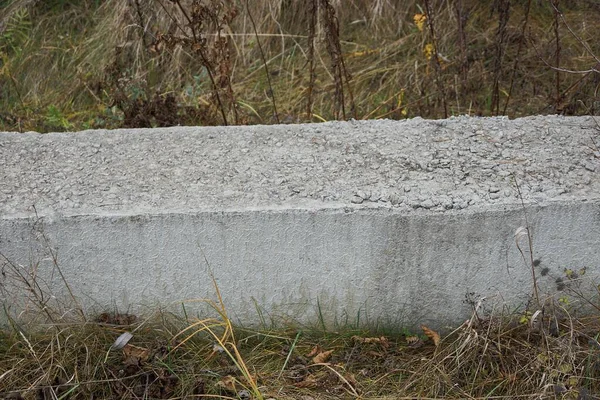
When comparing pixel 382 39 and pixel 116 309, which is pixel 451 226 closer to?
pixel 116 309

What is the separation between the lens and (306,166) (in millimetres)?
2396

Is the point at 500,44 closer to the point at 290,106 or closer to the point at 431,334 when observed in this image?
the point at 290,106

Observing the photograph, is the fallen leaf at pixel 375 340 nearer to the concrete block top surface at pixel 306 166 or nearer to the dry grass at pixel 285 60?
the concrete block top surface at pixel 306 166

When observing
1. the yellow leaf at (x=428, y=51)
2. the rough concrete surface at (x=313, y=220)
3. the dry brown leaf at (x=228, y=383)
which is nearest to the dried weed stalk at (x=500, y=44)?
Result: the yellow leaf at (x=428, y=51)

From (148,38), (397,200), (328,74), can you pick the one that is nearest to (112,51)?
(148,38)

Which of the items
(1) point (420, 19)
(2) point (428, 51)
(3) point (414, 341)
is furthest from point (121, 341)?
(1) point (420, 19)

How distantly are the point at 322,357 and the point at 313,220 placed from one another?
1.66ft

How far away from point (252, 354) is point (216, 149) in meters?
0.77

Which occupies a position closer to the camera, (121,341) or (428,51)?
(121,341)


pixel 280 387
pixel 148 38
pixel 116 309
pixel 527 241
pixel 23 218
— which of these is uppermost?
pixel 148 38

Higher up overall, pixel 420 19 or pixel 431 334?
pixel 420 19

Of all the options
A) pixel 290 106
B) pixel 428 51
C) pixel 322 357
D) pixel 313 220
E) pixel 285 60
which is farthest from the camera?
pixel 285 60

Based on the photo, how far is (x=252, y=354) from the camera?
2342 millimetres

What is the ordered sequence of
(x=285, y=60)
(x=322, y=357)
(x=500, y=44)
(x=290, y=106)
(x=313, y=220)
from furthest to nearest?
1. (x=285, y=60)
2. (x=290, y=106)
3. (x=500, y=44)
4. (x=322, y=357)
5. (x=313, y=220)
